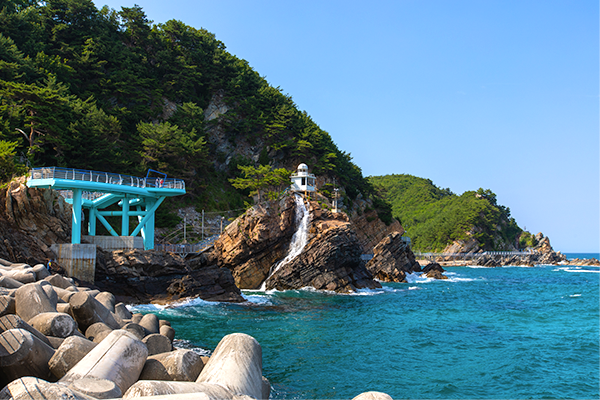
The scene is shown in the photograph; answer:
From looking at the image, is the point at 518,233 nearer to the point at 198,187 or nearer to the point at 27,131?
the point at 198,187

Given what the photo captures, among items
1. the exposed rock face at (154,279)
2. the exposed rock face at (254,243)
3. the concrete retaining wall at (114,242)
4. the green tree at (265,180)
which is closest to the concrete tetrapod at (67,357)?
the exposed rock face at (154,279)

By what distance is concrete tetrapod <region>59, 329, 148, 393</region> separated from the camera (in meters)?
5.46

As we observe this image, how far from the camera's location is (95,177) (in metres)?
28.3

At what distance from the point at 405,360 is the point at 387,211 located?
195 feet

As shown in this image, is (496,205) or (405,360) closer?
(405,360)

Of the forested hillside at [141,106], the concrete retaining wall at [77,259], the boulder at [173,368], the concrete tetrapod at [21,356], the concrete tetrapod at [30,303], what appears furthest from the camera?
the forested hillside at [141,106]

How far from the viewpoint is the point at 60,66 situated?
4706 cm

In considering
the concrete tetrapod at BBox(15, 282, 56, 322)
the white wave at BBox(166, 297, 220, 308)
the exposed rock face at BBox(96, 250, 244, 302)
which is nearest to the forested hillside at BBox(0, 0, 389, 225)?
the exposed rock face at BBox(96, 250, 244, 302)

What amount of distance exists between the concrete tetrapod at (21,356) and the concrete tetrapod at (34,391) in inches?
81.1

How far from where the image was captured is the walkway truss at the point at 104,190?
83.1 feet

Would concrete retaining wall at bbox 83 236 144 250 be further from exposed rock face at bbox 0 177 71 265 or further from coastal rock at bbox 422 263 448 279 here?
coastal rock at bbox 422 263 448 279

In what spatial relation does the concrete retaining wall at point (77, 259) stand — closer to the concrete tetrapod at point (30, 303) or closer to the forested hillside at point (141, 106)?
the forested hillside at point (141, 106)

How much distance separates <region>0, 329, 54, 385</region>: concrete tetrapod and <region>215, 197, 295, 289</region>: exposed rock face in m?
33.5

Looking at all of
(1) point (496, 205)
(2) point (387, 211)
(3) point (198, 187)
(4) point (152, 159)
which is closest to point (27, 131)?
(4) point (152, 159)
